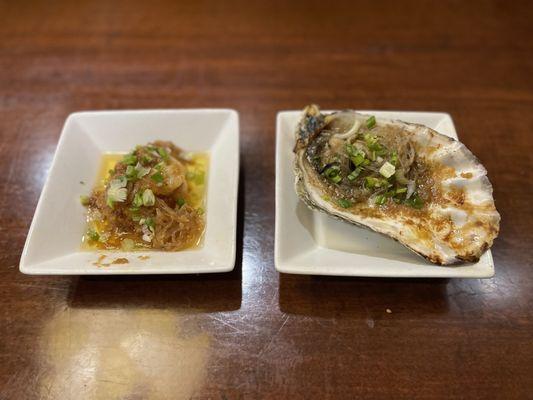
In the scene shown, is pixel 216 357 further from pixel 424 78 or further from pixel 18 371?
pixel 424 78

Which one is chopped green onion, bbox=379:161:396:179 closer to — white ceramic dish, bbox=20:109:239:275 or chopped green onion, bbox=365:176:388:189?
chopped green onion, bbox=365:176:388:189

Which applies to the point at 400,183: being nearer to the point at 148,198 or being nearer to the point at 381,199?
the point at 381,199

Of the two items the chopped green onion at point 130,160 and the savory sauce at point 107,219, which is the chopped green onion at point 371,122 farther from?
the chopped green onion at point 130,160

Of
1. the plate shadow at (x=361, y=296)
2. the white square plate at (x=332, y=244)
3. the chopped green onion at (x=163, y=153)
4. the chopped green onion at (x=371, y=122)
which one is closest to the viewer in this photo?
the white square plate at (x=332, y=244)

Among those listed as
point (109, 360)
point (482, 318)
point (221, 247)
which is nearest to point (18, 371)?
point (109, 360)

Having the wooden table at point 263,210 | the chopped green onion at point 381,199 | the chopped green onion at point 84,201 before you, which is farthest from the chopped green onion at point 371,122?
the chopped green onion at point 84,201

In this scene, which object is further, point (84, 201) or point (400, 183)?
point (84, 201)

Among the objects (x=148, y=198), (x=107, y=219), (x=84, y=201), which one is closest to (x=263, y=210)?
(x=148, y=198)

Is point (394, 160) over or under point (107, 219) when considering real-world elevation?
over
